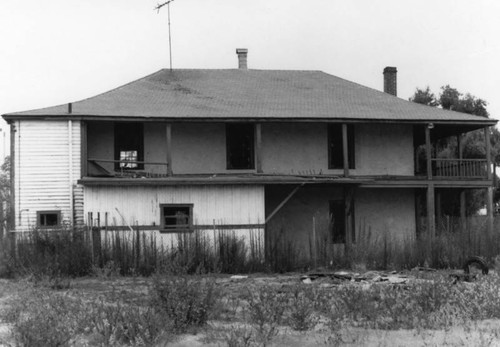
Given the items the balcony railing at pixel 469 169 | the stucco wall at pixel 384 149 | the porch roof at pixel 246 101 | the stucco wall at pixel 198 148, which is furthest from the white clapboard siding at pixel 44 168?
the balcony railing at pixel 469 169

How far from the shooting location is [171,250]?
19.0 meters

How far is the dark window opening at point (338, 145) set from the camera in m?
25.6

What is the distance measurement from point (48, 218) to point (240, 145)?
25.2ft

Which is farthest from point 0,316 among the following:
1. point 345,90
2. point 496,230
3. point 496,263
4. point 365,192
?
point 345,90

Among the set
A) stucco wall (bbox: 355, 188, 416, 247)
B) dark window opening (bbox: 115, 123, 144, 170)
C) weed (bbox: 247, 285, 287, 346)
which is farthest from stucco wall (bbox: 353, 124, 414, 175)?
weed (bbox: 247, 285, 287, 346)

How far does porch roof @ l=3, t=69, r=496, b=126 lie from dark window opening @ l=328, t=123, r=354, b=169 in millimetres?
1024

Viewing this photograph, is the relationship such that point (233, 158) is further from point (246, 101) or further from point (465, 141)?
point (465, 141)

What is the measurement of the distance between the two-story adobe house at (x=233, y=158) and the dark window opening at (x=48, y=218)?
32mm

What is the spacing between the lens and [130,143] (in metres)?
24.2

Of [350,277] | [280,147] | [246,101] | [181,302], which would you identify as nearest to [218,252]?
[350,277]

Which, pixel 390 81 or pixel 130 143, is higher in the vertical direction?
pixel 390 81

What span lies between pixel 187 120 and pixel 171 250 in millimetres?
5086

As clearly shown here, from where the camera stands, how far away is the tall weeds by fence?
18.2 m

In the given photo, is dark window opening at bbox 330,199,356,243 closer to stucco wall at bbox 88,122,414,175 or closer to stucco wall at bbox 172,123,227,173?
stucco wall at bbox 88,122,414,175
